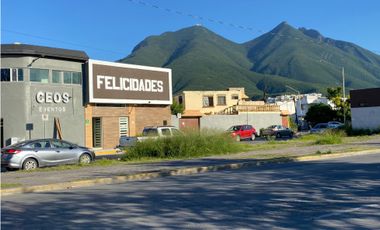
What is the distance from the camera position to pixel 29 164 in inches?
800

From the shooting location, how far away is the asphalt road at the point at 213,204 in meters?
8.07

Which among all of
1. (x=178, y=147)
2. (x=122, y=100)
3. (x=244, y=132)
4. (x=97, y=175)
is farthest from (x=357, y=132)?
(x=97, y=175)

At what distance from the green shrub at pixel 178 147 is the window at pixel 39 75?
15152mm

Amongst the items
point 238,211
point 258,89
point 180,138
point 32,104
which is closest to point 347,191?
point 238,211

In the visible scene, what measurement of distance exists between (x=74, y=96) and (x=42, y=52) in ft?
13.3

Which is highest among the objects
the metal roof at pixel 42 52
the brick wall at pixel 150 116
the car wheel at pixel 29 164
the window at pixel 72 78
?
the metal roof at pixel 42 52

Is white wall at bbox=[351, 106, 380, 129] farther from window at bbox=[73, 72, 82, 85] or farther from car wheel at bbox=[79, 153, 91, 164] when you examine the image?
A: car wheel at bbox=[79, 153, 91, 164]

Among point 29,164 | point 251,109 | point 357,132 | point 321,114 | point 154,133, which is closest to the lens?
point 29,164

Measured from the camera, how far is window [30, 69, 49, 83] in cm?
3547

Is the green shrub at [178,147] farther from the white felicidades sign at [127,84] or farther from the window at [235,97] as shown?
the window at [235,97]

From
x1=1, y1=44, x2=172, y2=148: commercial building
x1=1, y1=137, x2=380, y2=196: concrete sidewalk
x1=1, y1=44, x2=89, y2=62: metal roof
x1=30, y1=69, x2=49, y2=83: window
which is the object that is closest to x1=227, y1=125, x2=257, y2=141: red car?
x1=1, y1=44, x2=172, y2=148: commercial building

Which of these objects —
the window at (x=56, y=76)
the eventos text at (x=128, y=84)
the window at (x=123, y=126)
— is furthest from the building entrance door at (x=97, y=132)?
the window at (x=56, y=76)

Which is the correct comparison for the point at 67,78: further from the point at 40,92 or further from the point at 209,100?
the point at 209,100

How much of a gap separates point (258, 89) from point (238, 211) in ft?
611
